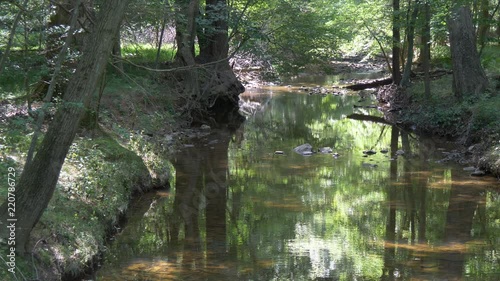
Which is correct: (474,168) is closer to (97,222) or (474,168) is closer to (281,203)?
(281,203)

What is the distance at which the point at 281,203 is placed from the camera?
10359mm

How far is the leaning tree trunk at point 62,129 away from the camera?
566 centimetres

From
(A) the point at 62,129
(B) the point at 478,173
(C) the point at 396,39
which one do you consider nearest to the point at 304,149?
(B) the point at 478,173

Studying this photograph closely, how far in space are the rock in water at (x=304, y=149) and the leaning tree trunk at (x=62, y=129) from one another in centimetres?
973

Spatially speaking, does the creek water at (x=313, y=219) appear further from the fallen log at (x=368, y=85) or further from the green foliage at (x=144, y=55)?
the fallen log at (x=368, y=85)

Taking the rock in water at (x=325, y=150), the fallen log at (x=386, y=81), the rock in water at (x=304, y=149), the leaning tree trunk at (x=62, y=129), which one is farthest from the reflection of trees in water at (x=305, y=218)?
the fallen log at (x=386, y=81)

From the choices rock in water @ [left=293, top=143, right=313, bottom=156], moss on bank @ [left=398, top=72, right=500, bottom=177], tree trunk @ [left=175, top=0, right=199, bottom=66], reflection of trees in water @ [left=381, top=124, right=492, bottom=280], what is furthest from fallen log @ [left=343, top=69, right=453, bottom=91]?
reflection of trees in water @ [left=381, top=124, right=492, bottom=280]

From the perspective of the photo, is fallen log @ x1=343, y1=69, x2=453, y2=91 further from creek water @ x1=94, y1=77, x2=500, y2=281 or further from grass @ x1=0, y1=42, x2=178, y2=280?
grass @ x1=0, y1=42, x2=178, y2=280

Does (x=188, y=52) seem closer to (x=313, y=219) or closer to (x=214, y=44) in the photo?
(x=214, y=44)

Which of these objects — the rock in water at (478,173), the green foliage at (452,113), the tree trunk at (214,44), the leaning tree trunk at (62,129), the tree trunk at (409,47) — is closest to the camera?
the leaning tree trunk at (62,129)

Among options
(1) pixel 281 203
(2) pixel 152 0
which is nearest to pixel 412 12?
(2) pixel 152 0

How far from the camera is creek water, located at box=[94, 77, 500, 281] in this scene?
7281 millimetres

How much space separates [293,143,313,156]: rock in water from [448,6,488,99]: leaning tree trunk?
4793mm

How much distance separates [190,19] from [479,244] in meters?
11.4
